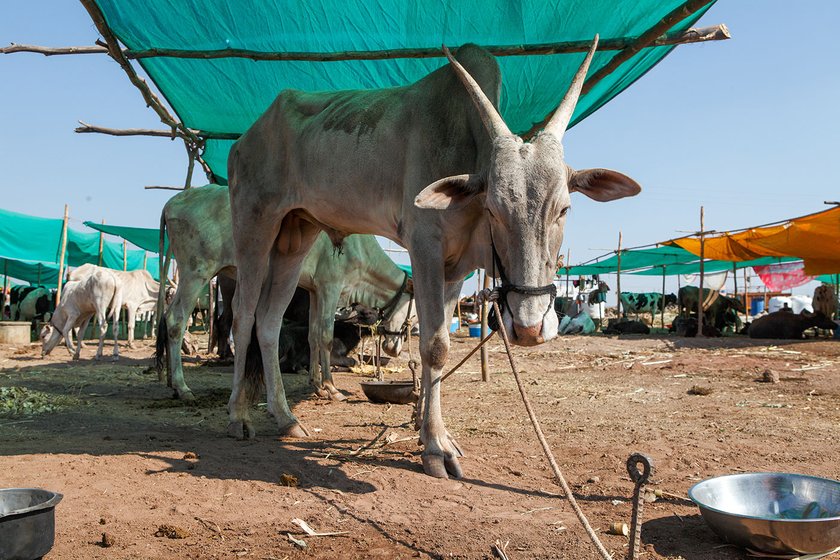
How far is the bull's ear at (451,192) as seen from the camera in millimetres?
3227

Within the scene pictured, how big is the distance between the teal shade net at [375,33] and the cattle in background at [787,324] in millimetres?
13718

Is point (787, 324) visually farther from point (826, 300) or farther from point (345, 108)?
point (345, 108)

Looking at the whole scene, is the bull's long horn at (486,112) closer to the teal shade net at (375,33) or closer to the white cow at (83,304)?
the teal shade net at (375,33)

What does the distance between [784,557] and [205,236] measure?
660 cm

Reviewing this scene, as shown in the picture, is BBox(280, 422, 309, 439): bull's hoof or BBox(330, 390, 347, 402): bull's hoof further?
BBox(330, 390, 347, 402): bull's hoof

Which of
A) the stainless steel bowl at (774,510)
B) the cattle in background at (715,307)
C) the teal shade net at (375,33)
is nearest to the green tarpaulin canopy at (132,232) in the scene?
the teal shade net at (375,33)

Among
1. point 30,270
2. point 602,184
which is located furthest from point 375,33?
point 30,270

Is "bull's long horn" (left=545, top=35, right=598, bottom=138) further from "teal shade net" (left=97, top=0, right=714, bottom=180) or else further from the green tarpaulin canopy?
the green tarpaulin canopy

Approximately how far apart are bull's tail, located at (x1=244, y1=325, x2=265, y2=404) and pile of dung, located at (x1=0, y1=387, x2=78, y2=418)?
2.23 meters

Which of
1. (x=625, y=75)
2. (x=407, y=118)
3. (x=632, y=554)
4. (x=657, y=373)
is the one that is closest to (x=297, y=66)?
(x=407, y=118)

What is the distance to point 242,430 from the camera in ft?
15.9

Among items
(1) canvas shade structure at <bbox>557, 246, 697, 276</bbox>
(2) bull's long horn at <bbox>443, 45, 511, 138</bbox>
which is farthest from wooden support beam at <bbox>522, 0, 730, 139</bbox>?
(1) canvas shade structure at <bbox>557, 246, 697, 276</bbox>

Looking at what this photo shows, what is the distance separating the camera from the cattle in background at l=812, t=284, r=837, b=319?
19344 millimetres

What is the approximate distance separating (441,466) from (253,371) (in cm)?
200
